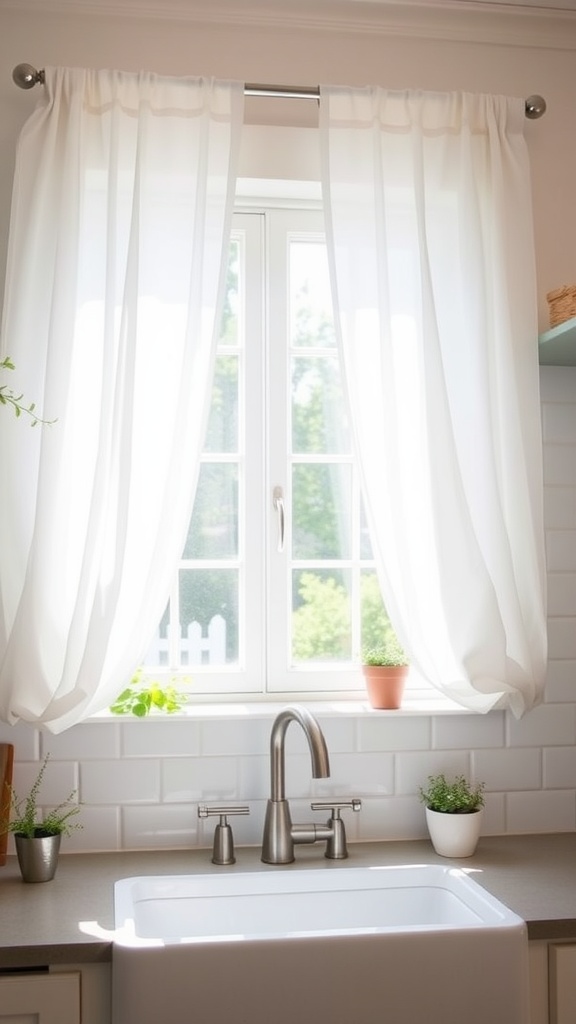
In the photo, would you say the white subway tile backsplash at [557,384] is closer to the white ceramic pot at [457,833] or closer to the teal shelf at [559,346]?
the teal shelf at [559,346]

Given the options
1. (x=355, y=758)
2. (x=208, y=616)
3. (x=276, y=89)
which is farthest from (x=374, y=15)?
(x=355, y=758)

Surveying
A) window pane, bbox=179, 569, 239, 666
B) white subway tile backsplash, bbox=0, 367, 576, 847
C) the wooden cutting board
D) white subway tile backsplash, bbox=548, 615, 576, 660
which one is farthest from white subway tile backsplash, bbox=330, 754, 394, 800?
the wooden cutting board

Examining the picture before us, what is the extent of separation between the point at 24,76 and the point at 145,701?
1.27 m

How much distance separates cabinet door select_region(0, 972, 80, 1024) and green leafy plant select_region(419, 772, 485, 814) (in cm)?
82

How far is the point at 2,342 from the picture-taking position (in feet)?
6.81

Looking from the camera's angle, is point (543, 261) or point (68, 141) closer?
point (68, 141)

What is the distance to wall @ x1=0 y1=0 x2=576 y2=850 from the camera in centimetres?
220

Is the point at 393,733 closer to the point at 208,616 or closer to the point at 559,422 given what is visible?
the point at 208,616

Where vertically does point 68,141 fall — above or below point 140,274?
above

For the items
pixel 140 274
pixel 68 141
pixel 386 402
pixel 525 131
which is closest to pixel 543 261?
pixel 525 131

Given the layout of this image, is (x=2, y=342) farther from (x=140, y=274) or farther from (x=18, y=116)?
(x=18, y=116)

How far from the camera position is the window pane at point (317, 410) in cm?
247

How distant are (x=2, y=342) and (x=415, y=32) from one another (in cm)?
114

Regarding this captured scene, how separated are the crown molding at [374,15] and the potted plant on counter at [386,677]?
135 cm
